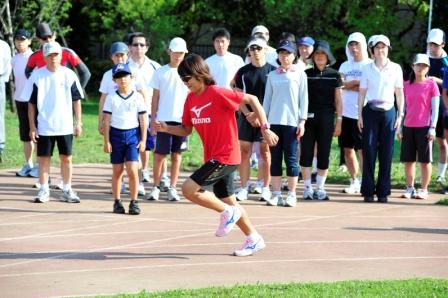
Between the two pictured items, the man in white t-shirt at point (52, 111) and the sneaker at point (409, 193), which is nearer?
the man in white t-shirt at point (52, 111)

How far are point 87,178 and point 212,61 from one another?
2.88 metres

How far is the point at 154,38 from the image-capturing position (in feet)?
114

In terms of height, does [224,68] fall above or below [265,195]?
above

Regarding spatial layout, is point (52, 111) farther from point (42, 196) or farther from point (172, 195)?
point (172, 195)

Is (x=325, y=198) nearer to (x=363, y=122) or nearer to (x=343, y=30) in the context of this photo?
(x=363, y=122)

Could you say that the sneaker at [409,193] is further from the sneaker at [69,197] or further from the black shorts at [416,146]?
the sneaker at [69,197]

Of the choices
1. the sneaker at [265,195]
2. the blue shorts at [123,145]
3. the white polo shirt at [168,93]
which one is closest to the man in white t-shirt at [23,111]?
the white polo shirt at [168,93]

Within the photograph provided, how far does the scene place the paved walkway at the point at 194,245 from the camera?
9422 mm

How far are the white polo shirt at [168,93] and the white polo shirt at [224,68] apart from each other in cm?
123

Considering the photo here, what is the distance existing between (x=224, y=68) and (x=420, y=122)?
2.98 m

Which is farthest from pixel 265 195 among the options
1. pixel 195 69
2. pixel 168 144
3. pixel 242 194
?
pixel 195 69

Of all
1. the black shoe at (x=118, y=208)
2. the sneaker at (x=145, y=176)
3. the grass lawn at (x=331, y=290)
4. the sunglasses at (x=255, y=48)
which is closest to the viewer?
the grass lawn at (x=331, y=290)

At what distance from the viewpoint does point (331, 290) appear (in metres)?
8.70

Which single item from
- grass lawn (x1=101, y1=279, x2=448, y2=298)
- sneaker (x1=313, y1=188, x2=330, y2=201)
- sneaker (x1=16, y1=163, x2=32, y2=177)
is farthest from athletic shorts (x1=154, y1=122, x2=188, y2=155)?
grass lawn (x1=101, y1=279, x2=448, y2=298)
